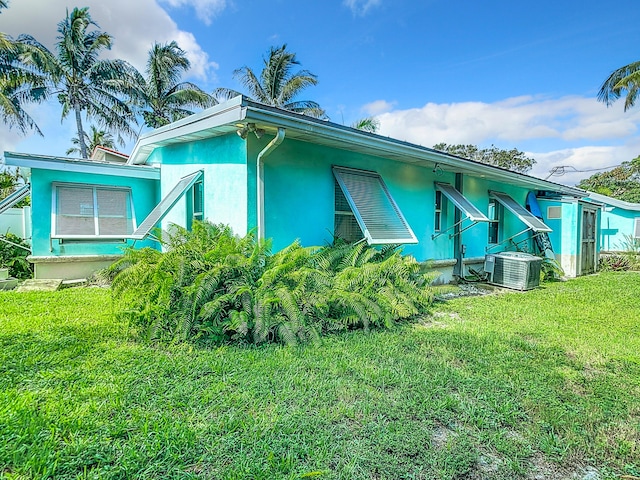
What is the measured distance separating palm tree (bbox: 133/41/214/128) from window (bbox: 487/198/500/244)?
A: 65.3 ft

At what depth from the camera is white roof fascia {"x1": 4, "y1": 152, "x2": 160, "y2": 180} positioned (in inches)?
304

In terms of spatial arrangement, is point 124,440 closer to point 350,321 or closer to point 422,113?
point 350,321

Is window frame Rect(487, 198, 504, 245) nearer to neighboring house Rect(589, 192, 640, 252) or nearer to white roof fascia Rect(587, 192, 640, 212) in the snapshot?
neighboring house Rect(589, 192, 640, 252)

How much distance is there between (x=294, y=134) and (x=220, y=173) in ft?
5.37

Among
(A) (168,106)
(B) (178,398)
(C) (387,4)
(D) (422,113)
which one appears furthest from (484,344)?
(D) (422,113)

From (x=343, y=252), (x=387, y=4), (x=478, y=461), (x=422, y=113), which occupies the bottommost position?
(x=478, y=461)

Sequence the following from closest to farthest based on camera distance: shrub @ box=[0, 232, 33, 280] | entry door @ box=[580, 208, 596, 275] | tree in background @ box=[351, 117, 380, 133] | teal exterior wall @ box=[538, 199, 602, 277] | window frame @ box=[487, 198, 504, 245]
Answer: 1. shrub @ box=[0, 232, 33, 280]
2. window frame @ box=[487, 198, 504, 245]
3. teal exterior wall @ box=[538, 199, 602, 277]
4. entry door @ box=[580, 208, 596, 275]
5. tree in background @ box=[351, 117, 380, 133]

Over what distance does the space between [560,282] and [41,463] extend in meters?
12.7

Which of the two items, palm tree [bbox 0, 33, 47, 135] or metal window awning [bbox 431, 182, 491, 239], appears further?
palm tree [bbox 0, 33, 47, 135]

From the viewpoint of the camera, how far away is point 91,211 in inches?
352

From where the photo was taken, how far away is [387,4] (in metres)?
11.8

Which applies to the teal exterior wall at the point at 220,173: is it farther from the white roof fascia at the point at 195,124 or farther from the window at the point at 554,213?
the window at the point at 554,213

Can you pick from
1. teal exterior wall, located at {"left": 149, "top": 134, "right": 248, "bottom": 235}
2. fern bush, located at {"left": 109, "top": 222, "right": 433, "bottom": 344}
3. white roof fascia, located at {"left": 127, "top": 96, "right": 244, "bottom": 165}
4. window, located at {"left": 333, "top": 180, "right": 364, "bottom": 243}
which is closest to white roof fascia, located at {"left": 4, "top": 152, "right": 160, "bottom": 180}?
white roof fascia, located at {"left": 127, "top": 96, "right": 244, "bottom": 165}

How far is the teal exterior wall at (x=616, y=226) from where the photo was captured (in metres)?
19.2
